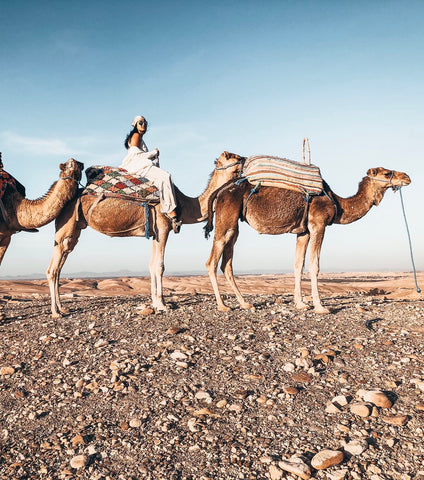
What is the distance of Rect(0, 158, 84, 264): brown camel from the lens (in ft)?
28.0

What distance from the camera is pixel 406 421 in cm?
396

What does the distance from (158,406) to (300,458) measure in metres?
1.62

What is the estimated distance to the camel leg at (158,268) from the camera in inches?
334

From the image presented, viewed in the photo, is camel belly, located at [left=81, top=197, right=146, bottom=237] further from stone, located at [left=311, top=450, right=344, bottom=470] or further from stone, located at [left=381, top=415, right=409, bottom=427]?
stone, located at [left=311, top=450, right=344, bottom=470]

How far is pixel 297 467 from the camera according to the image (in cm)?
326

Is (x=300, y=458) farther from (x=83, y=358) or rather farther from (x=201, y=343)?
(x=83, y=358)

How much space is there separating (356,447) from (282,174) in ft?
19.5

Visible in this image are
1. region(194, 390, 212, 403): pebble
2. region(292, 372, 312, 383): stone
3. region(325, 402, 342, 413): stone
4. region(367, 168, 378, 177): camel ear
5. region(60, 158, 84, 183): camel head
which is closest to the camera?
region(325, 402, 342, 413): stone

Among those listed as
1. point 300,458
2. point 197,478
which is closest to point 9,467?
point 197,478

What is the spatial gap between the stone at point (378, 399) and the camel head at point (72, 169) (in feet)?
21.8

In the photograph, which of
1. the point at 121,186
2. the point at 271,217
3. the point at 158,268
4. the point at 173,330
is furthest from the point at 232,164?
the point at 173,330

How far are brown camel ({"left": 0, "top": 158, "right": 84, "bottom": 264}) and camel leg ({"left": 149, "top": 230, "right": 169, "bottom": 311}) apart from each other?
6.47ft

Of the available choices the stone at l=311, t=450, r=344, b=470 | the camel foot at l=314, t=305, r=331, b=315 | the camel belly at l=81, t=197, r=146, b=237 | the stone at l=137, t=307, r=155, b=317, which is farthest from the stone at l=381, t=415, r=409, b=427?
the camel belly at l=81, t=197, r=146, b=237

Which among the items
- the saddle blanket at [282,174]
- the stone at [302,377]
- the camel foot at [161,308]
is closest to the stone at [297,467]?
the stone at [302,377]
